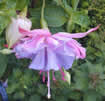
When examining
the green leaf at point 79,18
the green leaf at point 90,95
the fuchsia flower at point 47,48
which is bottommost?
the green leaf at point 90,95

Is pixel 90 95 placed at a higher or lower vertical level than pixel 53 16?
lower

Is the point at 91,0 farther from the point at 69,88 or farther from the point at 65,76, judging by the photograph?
the point at 65,76

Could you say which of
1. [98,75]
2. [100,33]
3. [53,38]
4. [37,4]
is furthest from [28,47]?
[100,33]

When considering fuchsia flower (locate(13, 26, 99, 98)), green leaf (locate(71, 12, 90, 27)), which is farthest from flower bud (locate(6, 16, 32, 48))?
green leaf (locate(71, 12, 90, 27))

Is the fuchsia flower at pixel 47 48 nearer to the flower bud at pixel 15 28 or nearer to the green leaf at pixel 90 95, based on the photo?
the flower bud at pixel 15 28

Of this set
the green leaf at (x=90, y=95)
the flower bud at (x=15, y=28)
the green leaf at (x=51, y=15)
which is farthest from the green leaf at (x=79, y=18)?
the green leaf at (x=90, y=95)

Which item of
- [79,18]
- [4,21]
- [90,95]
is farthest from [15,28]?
[90,95]

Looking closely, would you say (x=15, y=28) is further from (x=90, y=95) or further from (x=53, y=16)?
(x=90, y=95)

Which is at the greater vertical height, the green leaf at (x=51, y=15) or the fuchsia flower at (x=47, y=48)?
the green leaf at (x=51, y=15)
